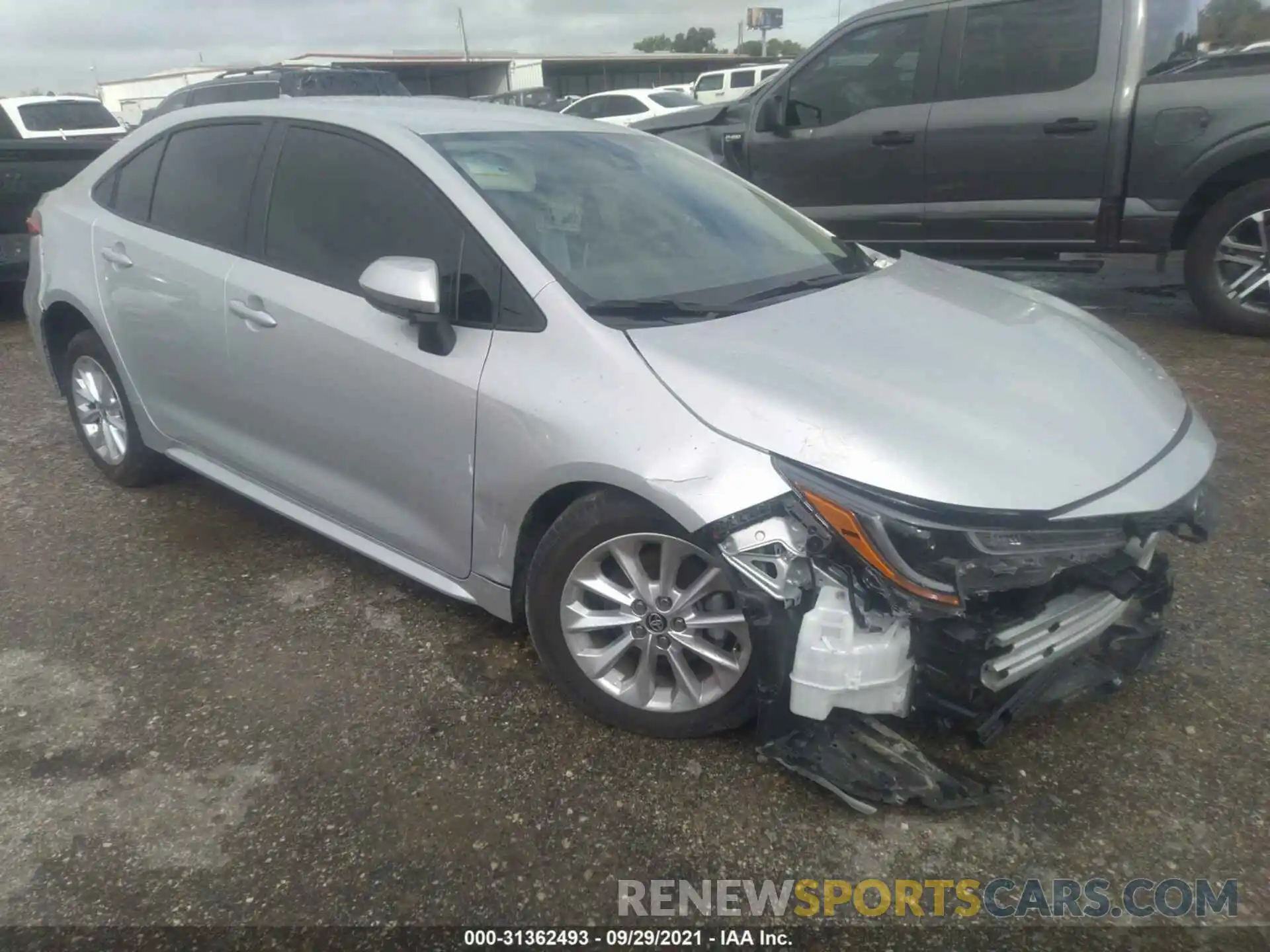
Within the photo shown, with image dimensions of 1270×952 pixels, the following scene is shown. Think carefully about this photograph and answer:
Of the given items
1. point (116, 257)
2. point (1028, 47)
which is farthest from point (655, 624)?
point (1028, 47)

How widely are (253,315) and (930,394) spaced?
219cm

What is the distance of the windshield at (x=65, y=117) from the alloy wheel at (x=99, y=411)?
11.5 m

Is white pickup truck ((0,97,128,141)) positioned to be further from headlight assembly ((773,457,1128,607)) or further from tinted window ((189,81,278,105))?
headlight assembly ((773,457,1128,607))

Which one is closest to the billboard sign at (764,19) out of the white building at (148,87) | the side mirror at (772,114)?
the white building at (148,87)

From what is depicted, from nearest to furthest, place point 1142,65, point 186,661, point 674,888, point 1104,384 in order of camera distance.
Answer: point 674,888, point 1104,384, point 186,661, point 1142,65

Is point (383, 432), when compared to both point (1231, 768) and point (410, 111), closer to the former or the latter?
point (410, 111)

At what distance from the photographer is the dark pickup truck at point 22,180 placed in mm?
7266

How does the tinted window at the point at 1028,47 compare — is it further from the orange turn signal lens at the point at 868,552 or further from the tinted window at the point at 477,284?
the orange turn signal lens at the point at 868,552

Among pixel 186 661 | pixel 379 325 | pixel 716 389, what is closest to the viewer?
pixel 716 389

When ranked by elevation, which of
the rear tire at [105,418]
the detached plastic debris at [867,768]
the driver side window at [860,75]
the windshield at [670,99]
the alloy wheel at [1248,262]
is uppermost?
the windshield at [670,99]

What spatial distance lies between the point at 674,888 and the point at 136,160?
11.8ft

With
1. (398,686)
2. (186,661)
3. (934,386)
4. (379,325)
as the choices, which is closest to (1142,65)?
(934,386)

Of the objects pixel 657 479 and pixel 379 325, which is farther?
pixel 379 325

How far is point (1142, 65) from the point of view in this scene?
5.81 meters
